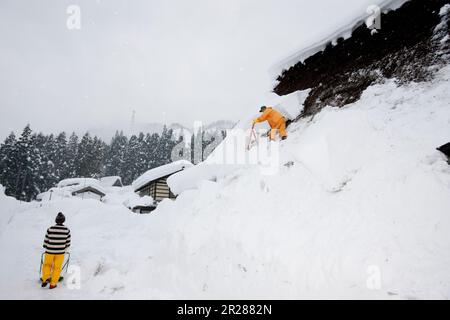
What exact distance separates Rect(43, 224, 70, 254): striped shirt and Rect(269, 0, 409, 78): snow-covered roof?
8874 millimetres

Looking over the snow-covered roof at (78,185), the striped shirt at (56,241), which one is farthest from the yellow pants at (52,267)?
the snow-covered roof at (78,185)

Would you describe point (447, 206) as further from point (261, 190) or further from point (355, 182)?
point (261, 190)

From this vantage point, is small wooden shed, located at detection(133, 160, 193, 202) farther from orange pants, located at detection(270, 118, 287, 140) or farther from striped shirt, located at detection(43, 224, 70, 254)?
striped shirt, located at detection(43, 224, 70, 254)

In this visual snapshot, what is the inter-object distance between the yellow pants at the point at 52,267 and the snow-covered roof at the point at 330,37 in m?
9.32

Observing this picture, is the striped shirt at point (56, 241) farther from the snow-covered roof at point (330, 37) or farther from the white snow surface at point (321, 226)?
the snow-covered roof at point (330, 37)

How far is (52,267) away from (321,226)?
22.0ft

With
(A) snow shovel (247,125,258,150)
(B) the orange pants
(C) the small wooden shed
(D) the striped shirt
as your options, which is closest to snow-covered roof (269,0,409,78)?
(B) the orange pants

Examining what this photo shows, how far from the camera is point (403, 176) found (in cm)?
407

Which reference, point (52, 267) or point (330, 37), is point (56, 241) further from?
point (330, 37)

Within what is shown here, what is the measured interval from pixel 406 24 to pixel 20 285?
1196 centimetres

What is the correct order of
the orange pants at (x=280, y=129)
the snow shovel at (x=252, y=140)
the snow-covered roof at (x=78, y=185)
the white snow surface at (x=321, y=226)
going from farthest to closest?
the snow-covered roof at (x=78, y=185) → the snow shovel at (x=252, y=140) → the orange pants at (x=280, y=129) → the white snow surface at (x=321, y=226)

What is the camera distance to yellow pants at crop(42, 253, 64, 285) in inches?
254

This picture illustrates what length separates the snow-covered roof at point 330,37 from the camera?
261 inches
